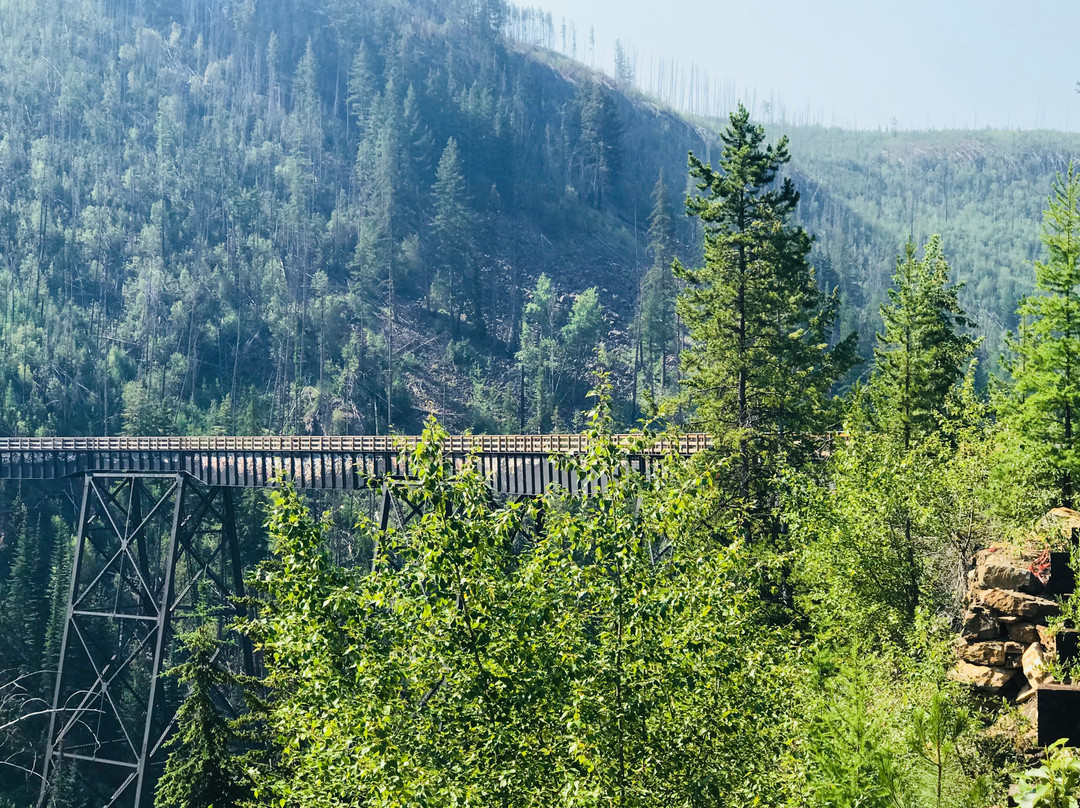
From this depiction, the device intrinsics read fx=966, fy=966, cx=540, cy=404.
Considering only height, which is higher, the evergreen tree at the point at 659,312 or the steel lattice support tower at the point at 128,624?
the evergreen tree at the point at 659,312

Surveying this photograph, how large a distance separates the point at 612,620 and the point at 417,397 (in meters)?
73.9

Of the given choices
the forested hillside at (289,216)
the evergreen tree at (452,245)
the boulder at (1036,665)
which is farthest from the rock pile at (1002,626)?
the evergreen tree at (452,245)

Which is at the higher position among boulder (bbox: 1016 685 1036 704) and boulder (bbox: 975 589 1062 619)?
boulder (bbox: 975 589 1062 619)

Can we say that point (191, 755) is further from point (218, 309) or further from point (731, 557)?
point (218, 309)

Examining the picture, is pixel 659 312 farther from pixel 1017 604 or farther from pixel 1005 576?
pixel 1017 604

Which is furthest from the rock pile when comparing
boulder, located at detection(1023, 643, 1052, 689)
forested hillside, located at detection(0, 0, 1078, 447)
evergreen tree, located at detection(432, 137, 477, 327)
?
evergreen tree, located at detection(432, 137, 477, 327)

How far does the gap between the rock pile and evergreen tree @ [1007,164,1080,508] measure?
3840 mm

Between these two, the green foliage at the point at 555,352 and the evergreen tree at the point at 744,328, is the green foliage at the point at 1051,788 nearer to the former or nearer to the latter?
the evergreen tree at the point at 744,328

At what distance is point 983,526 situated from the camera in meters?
16.1

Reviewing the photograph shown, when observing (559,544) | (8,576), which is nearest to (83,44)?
(8,576)

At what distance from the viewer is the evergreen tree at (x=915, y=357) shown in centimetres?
2447

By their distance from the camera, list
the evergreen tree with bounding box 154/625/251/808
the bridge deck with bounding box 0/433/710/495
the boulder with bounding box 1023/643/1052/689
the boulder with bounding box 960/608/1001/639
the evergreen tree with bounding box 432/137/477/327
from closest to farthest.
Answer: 1. the boulder with bounding box 1023/643/1052/689
2. the boulder with bounding box 960/608/1001/639
3. the evergreen tree with bounding box 154/625/251/808
4. the bridge deck with bounding box 0/433/710/495
5. the evergreen tree with bounding box 432/137/477/327

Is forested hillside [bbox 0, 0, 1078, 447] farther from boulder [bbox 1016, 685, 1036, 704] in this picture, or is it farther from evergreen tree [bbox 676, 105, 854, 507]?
boulder [bbox 1016, 685, 1036, 704]

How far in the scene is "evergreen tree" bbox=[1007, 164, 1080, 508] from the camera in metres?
16.3
